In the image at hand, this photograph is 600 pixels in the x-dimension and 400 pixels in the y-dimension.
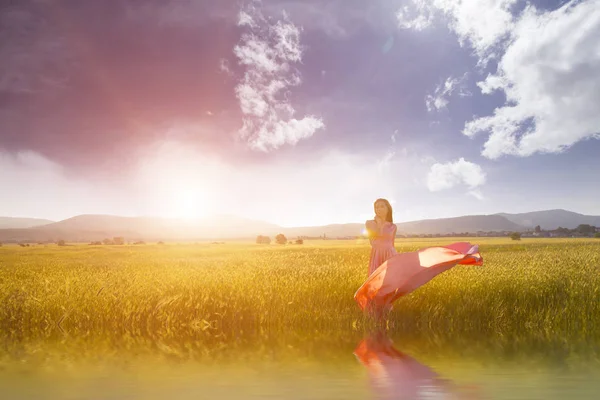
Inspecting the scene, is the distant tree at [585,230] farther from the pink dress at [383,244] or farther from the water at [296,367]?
the water at [296,367]

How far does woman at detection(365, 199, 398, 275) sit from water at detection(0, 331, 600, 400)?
6.29 ft

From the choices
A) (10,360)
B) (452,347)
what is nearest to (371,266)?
(452,347)

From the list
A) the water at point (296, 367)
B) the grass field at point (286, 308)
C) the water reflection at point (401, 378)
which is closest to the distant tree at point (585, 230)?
the grass field at point (286, 308)

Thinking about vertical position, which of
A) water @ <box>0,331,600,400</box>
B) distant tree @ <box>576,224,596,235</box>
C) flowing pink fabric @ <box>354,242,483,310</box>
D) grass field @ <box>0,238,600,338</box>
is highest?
distant tree @ <box>576,224,596,235</box>

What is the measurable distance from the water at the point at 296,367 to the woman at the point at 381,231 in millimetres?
1918

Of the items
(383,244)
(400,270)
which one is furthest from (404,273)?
(383,244)

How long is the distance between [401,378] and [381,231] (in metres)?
4.69

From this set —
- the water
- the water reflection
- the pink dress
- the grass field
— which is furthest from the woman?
the water reflection

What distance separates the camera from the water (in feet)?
20.7

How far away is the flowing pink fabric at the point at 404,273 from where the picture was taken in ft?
34.2

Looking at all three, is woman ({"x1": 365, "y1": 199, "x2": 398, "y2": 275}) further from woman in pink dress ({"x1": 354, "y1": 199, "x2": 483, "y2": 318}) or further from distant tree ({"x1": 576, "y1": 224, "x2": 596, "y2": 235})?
distant tree ({"x1": 576, "y1": 224, "x2": 596, "y2": 235})

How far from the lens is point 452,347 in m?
8.84

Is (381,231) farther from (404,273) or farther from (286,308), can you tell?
(286,308)

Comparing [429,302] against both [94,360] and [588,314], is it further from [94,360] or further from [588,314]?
[94,360]
